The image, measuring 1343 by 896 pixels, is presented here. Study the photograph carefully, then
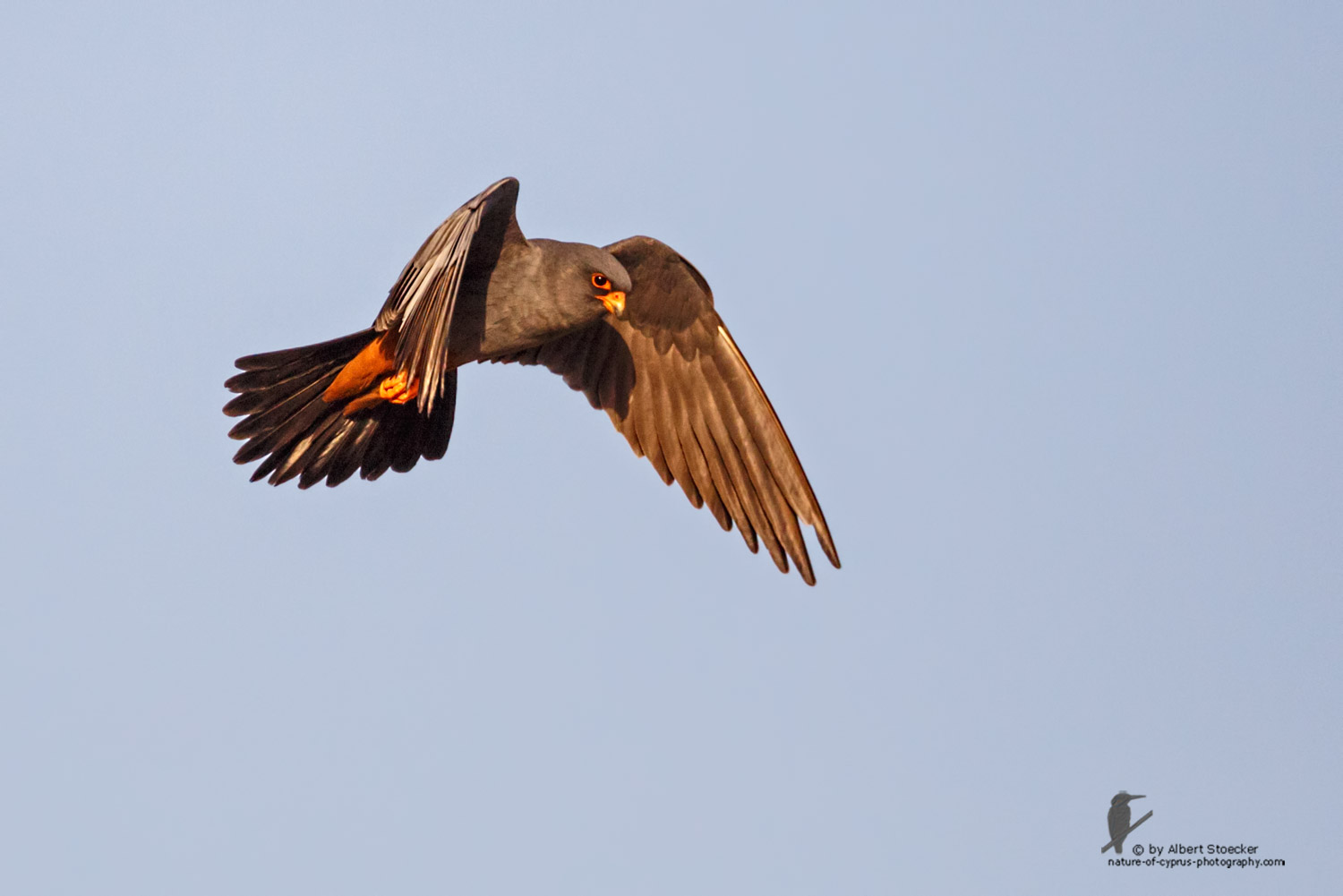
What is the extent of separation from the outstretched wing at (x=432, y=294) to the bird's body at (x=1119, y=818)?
7.27 m

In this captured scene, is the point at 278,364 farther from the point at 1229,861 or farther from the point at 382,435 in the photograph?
the point at 1229,861

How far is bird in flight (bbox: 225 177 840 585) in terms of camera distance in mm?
9422

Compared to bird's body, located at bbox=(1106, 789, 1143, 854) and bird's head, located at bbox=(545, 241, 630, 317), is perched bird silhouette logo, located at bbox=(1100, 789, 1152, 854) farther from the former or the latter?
bird's head, located at bbox=(545, 241, 630, 317)

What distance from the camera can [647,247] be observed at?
10.7 metres

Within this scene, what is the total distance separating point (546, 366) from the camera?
11.2m

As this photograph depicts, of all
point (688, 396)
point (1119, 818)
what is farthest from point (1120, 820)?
point (688, 396)

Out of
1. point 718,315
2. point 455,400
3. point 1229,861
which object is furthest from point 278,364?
point 1229,861

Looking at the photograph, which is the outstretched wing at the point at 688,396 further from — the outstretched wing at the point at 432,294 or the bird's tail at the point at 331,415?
the outstretched wing at the point at 432,294

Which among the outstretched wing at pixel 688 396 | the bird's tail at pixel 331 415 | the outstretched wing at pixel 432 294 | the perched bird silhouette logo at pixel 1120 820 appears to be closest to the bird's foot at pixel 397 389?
the bird's tail at pixel 331 415

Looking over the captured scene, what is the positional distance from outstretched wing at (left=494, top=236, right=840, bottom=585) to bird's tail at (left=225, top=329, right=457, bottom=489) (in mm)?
770

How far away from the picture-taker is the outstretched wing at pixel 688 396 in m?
10.9

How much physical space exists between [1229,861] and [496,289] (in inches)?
262

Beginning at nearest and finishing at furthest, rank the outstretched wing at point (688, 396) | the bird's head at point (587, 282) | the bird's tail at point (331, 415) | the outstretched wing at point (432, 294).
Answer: the outstretched wing at point (432, 294), the bird's head at point (587, 282), the bird's tail at point (331, 415), the outstretched wing at point (688, 396)

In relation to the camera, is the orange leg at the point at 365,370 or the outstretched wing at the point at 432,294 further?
the orange leg at the point at 365,370
